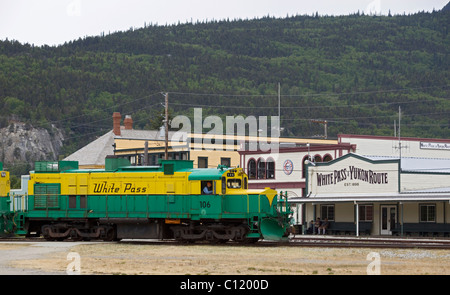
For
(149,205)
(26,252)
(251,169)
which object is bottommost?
(26,252)

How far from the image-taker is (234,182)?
3641 centimetres

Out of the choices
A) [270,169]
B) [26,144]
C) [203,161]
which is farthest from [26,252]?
[26,144]

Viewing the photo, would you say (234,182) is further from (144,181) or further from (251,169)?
(251,169)

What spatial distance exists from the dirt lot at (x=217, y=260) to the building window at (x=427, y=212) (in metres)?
20.9

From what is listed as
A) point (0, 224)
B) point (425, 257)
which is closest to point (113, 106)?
point (0, 224)

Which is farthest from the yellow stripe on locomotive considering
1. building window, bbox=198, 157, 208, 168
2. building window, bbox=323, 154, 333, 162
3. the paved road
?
building window, bbox=198, 157, 208, 168

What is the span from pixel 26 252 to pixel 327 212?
31.4m

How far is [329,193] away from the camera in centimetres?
5869

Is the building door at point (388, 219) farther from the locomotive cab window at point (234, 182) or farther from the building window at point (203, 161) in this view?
the building window at point (203, 161)

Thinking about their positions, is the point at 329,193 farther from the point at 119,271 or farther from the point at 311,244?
the point at 119,271

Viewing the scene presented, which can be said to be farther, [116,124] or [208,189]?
[116,124]

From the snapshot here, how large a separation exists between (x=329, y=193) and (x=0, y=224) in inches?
1054

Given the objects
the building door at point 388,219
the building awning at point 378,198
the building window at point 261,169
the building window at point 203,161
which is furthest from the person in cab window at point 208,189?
the building window at point 203,161

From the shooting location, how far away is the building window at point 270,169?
65625 mm
